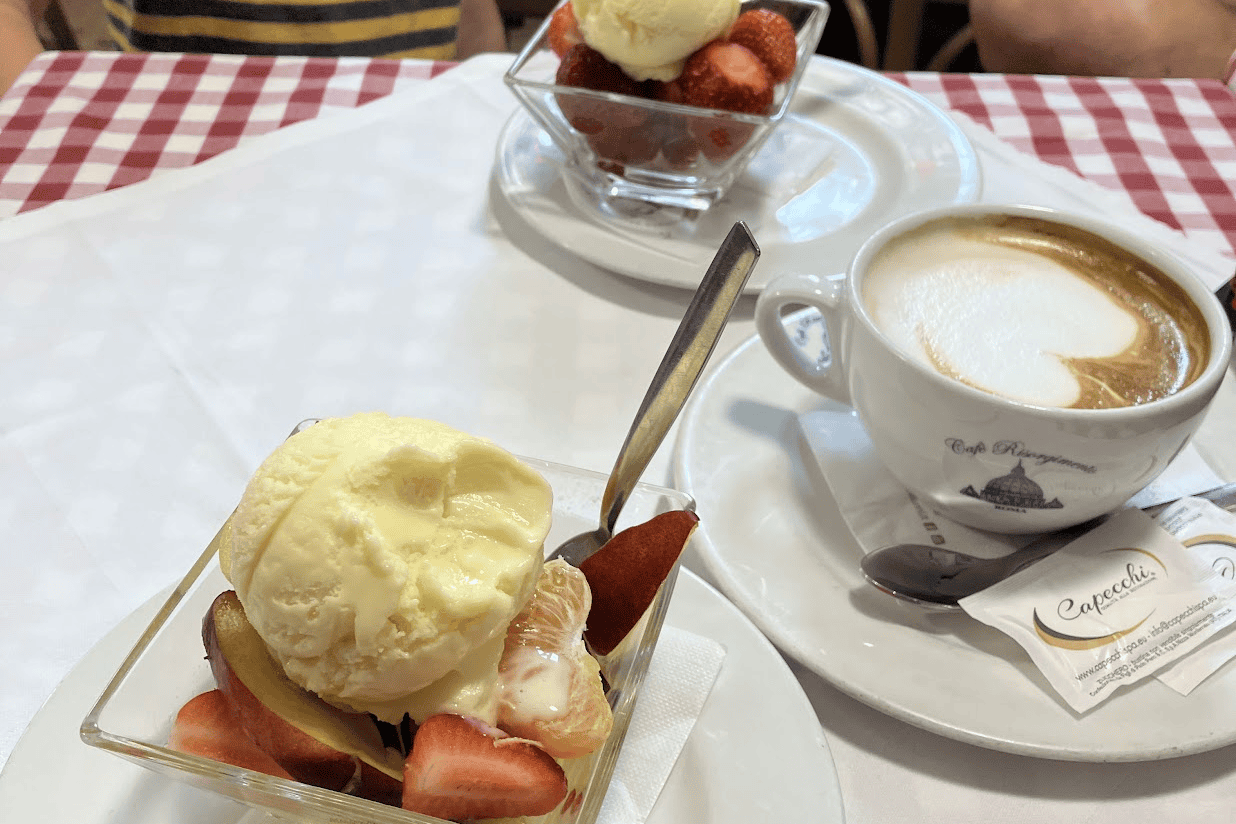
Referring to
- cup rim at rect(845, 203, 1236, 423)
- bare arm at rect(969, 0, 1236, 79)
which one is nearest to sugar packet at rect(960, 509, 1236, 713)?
cup rim at rect(845, 203, 1236, 423)

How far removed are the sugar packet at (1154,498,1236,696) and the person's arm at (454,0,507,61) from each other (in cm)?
156

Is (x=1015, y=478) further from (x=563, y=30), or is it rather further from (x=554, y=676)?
(x=563, y=30)

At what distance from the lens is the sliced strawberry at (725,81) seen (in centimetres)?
103

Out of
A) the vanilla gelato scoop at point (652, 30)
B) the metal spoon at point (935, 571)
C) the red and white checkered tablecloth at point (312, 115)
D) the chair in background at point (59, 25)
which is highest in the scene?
the vanilla gelato scoop at point (652, 30)

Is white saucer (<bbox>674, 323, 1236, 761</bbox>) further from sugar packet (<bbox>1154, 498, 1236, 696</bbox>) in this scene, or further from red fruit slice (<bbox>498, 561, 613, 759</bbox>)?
red fruit slice (<bbox>498, 561, 613, 759</bbox>)

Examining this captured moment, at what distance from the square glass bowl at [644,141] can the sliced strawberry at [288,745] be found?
714mm

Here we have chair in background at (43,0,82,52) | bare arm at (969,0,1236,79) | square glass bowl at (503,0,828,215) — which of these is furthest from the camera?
chair in background at (43,0,82,52)

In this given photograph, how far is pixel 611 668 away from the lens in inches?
22.4

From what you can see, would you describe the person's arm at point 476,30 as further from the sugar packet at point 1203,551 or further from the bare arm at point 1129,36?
the sugar packet at point 1203,551

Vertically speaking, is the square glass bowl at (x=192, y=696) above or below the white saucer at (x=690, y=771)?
above

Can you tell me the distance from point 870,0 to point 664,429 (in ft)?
8.13

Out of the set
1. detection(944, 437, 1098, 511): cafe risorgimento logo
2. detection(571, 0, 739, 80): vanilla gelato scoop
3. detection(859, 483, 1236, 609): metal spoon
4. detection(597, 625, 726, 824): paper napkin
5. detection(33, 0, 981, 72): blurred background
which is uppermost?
detection(571, 0, 739, 80): vanilla gelato scoop

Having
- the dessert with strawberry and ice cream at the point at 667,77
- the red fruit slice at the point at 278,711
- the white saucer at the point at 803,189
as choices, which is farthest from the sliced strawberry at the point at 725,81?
the red fruit slice at the point at 278,711

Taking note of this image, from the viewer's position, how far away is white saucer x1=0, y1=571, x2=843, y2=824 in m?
0.53
